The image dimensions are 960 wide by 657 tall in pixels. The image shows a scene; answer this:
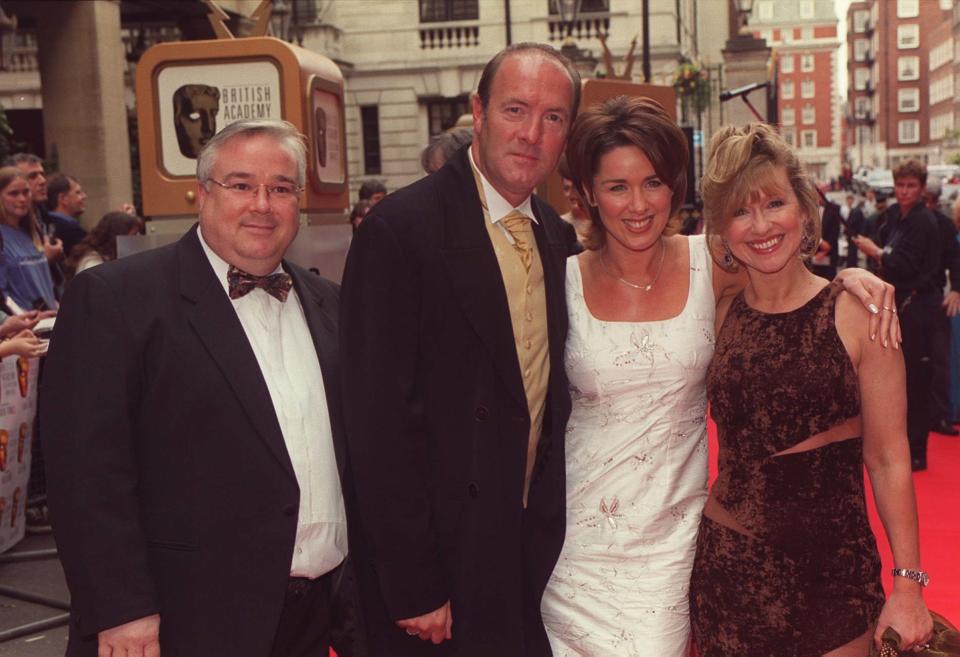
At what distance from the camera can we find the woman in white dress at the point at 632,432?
2.83 meters

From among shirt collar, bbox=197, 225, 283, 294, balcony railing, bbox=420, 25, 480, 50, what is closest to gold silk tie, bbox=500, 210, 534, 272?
shirt collar, bbox=197, 225, 283, 294

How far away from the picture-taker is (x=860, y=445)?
2697 millimetres

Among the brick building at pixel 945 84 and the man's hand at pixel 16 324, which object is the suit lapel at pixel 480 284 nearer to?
the man's hand at pixel 16 324

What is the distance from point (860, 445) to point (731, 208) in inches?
27.6

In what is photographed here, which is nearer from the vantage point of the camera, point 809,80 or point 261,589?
point 261,589

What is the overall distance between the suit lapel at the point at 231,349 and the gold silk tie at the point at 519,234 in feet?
2.48

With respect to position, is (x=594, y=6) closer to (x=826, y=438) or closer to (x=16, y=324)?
(x=16, y=324)

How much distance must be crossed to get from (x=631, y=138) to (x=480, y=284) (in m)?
0.60

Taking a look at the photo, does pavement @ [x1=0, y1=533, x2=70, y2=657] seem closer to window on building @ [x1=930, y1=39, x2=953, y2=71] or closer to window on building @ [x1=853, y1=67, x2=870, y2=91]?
window on building @ [x1=930, y1=39, x2=953, y2=71]

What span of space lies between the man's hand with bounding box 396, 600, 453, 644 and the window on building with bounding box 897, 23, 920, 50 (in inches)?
4777

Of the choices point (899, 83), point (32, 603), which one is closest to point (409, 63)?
point (32, 603)

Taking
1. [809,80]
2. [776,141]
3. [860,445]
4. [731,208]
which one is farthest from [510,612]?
[809,80]

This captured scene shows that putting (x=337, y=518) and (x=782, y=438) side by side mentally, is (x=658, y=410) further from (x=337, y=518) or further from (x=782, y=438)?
Answer: (x=337, y=518)

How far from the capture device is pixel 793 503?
8.74 feet
